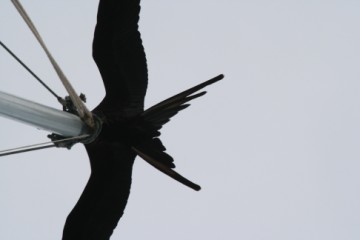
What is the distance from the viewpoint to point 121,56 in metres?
4.43

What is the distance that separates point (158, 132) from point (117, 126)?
0.32m

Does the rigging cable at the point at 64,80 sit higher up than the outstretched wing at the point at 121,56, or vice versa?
the outstretched wing at the point at 121,56

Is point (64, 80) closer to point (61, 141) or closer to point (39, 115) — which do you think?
point (39, 115)

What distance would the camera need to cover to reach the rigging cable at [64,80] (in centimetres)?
333

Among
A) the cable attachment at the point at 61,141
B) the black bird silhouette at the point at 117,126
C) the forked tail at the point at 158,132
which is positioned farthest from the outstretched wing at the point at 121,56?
the cable attachment at the point at 61,141

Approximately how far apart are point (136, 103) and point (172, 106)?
2.07 feet

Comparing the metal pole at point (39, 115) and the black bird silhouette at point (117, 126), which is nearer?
the metal pole at point (39, 115)

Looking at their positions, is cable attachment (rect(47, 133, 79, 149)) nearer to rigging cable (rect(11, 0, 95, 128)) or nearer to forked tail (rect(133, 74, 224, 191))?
rigging cable (rect(11, 0, 95, 128))

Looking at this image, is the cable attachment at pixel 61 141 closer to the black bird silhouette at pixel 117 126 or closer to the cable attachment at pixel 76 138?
the cable attachment at pixel 76 138

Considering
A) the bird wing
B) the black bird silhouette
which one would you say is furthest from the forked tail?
the bird wing

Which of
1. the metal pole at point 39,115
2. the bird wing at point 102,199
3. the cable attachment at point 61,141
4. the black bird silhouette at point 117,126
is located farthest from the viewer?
the bird wing at point 102,199

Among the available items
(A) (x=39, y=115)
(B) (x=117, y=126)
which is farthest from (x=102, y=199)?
(A) (x=39, y=115)

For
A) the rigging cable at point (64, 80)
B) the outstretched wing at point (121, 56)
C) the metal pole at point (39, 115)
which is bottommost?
the metal pole at point (39, 115)

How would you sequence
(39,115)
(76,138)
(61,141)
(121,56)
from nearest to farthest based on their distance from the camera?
1. (39,115)
2. (61,141)
3. (76,138)
4. (121,56)
